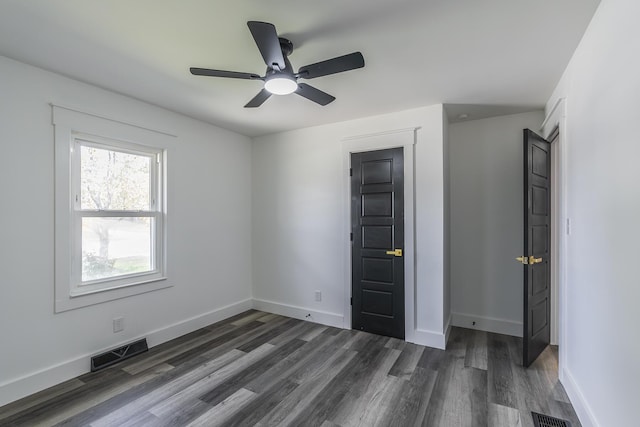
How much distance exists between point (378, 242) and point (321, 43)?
85.1 inches

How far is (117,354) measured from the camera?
109 inches

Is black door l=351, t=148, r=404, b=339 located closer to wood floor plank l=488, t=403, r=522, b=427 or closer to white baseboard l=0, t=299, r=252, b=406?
wood floor plank l=488, t=403, r=522, b=427

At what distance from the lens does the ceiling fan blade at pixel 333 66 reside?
68.8 inches

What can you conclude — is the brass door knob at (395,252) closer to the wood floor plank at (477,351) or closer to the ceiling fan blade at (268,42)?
the wood floor plank at (477,351)

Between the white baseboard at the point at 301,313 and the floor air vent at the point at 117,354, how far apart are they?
Answer: 62.6 inches

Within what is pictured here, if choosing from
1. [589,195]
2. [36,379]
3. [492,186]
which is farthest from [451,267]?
[36,379]

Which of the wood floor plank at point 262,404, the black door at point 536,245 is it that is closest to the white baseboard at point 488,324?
the black door at point 536,245

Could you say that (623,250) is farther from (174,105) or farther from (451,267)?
(174,105)

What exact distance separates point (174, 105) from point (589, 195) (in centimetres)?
362

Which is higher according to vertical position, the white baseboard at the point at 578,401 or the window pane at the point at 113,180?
the window pane at the point at 113,180

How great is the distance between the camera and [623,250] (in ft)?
4.63

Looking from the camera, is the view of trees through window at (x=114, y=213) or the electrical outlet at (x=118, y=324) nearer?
the view of trees through window at (x=114, y=213)

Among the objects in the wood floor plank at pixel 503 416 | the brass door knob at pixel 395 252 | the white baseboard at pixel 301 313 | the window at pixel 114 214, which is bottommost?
the wood floor plank at pixel 503 416

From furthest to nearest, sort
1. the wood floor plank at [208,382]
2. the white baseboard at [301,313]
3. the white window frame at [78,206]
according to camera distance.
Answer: the white baseboard at [301,313] < the white window frame at [78,206] < the wood floor plank at [208,382]
